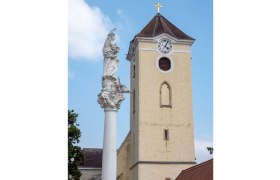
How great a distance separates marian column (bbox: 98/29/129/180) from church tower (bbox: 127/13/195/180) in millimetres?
12753

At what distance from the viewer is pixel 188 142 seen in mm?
19656

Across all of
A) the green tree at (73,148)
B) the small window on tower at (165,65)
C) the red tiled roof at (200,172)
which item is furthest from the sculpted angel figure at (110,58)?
the small window on tower at (165,65)

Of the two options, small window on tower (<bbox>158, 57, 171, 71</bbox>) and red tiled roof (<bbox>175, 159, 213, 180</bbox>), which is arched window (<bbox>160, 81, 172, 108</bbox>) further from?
red tiled roof (<bbox>175, 159, 213, 180</bbox>)

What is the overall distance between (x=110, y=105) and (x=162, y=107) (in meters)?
13.5

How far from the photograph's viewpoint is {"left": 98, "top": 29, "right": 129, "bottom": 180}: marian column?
6.44 meters

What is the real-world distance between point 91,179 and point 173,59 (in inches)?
358

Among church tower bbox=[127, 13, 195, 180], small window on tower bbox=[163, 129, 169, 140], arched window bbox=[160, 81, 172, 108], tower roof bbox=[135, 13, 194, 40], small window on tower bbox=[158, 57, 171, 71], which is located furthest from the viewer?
tower roof bbox=[135, 13, 194, 40]

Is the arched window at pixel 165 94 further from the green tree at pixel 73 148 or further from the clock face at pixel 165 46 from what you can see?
the green tree at pixel 73 148

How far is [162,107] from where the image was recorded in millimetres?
19922

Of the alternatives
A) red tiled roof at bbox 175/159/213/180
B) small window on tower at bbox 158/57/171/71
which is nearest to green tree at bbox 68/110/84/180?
red tiled roof at bbox 175/159/213/180

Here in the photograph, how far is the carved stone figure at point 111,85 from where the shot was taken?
6504 mm
